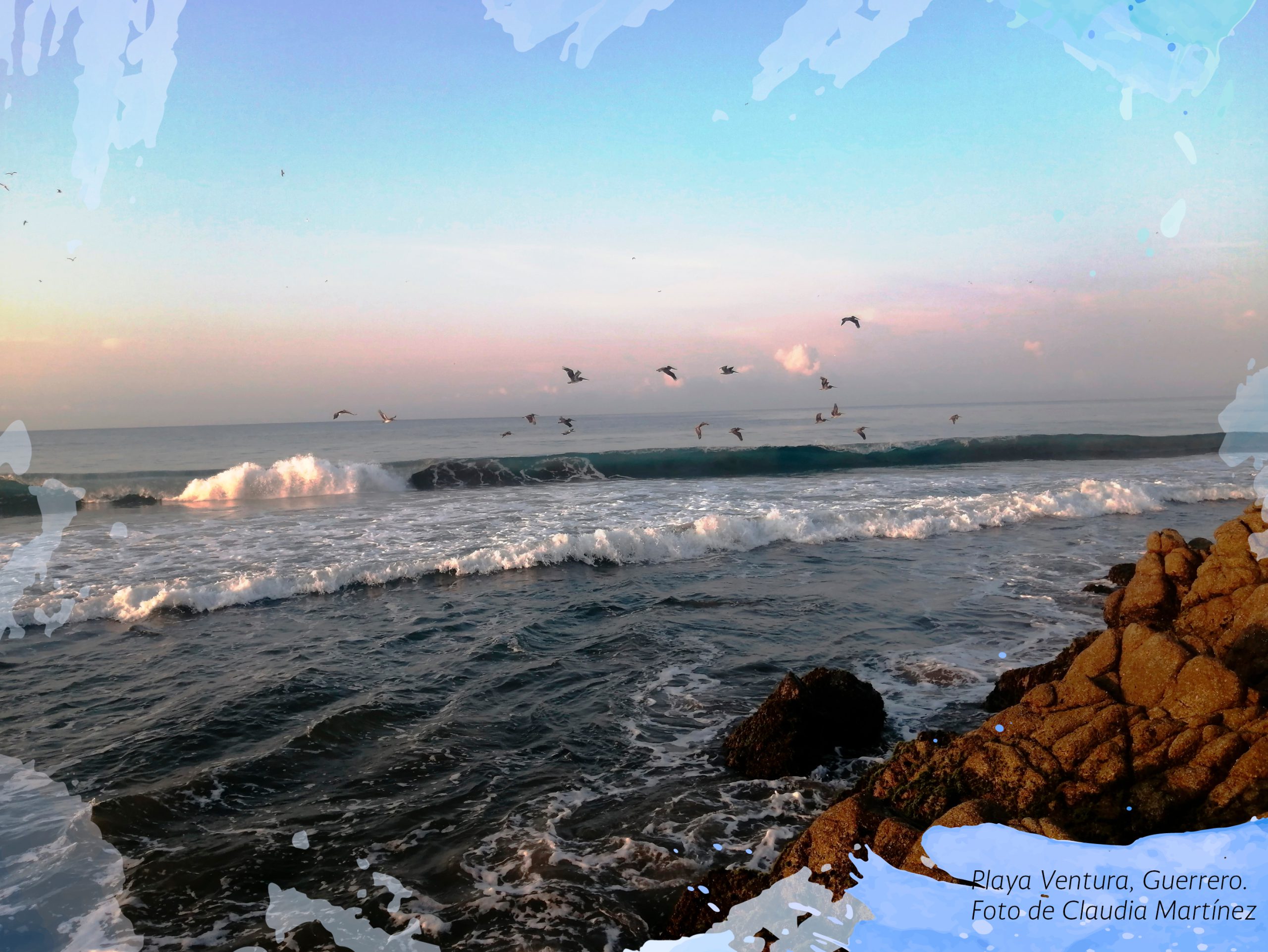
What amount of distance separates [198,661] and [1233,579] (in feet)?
41.7

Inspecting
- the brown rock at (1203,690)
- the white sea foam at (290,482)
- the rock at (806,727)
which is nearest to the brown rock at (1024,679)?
the rock at (806,727)

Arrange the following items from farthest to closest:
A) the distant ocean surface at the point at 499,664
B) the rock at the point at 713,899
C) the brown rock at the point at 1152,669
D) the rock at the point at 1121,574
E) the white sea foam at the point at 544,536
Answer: the white sea foam at the point at 544,536, the rock at the point at 1121,574, the distant ocean surface at the point at 499,664, the brown rock at the point at 1152,669, the rock at the point at 713,899

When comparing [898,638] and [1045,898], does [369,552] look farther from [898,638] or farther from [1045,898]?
[1045,898]

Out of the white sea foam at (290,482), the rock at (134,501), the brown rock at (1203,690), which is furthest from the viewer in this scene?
the white sea foam at (290,482)

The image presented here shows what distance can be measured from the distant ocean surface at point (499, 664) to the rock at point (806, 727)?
0.65ft

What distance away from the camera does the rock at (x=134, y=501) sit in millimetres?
Result: 26506

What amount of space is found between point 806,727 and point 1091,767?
2.64 m

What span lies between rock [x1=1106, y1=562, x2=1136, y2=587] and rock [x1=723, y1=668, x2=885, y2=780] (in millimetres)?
7981

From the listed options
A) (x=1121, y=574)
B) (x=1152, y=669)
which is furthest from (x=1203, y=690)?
(x=1121, y=574)

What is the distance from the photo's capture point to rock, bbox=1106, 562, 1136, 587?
12.9 m

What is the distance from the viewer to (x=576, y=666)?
9.80 metres

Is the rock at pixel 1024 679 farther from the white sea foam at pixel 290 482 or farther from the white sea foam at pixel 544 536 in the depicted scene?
the white sea foam at pixel 290 482

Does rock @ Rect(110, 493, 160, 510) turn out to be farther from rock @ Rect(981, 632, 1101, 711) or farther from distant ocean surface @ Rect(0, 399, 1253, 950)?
rock @ Rect(981, 632, 1101, 711)

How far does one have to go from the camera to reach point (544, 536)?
17.6 m
